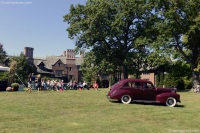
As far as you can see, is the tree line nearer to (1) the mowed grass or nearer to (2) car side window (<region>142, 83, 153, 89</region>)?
(2) car side window (<region>142, 83, 153, 89</region>)

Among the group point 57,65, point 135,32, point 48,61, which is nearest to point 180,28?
point 135,32

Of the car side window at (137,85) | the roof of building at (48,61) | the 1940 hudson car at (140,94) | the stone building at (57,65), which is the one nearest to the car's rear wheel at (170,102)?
the 1940 hudson car at (140,94)

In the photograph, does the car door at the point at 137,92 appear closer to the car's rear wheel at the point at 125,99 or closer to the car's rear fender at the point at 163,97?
the car's rear wheel at the point at 125,99

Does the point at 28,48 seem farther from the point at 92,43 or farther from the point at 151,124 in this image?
→ the point at 151,124

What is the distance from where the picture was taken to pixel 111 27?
4919 centimetres

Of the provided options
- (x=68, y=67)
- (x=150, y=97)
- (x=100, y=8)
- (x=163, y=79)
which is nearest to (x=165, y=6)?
(x=100, y=8)

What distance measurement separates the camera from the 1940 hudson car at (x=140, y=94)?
19.7 metres

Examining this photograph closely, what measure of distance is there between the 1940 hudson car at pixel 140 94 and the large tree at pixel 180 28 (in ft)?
79.6

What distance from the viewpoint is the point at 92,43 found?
50.6 m

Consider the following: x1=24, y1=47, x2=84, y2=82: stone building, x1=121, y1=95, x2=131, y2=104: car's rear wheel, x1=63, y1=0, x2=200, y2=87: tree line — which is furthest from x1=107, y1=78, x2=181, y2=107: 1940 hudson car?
x1=24, y1=47, x2=84, y2=82: stone building

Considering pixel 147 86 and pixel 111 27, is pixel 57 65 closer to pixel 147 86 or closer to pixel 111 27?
pixel 111 27

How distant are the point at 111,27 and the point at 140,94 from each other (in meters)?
30.6

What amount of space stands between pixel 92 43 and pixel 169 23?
541 inches

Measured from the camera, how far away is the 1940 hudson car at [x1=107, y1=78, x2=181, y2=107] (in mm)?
19703
